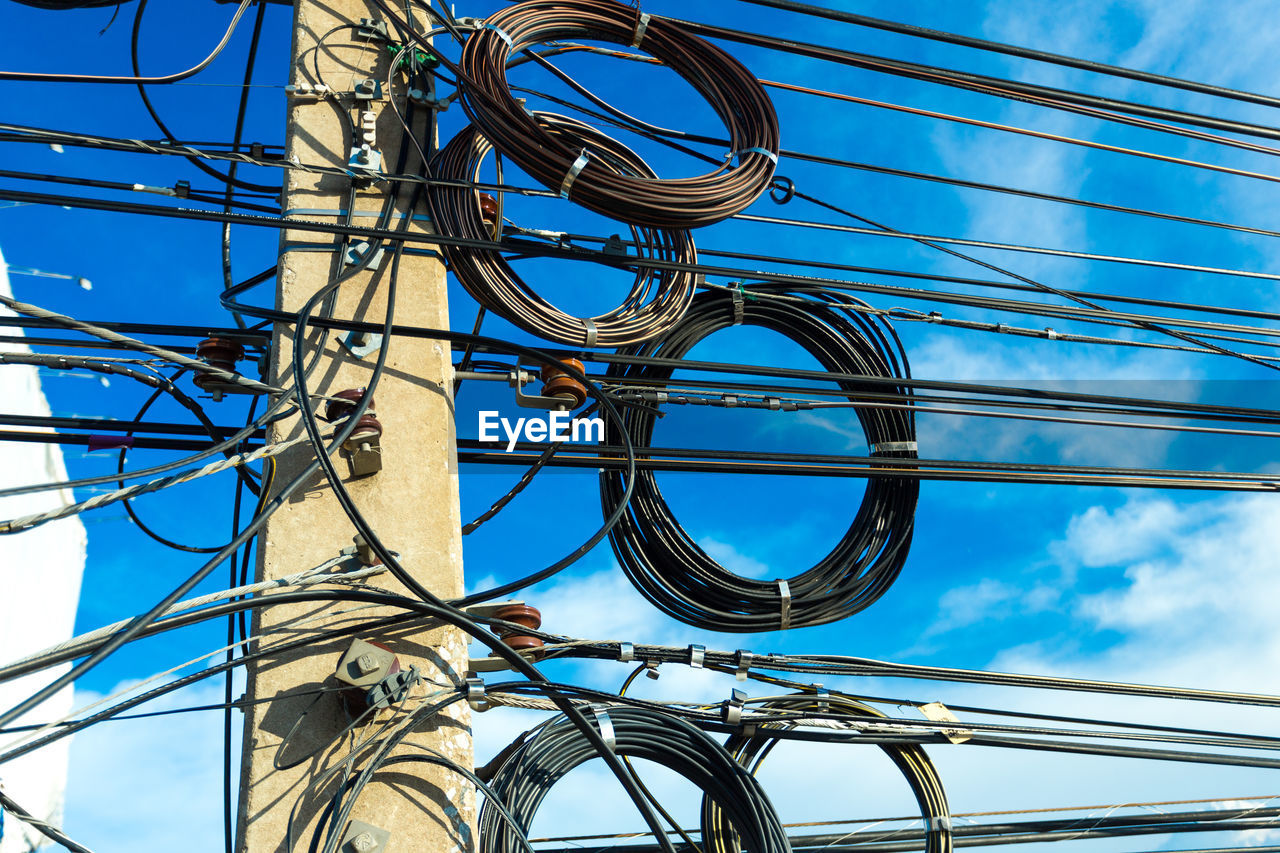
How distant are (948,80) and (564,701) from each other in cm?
408

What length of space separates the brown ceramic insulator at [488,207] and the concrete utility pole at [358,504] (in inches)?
18.7

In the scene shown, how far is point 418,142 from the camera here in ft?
14.8

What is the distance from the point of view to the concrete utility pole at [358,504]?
318 cm

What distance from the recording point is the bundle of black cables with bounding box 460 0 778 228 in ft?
13.6

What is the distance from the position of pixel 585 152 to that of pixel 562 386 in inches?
40.1

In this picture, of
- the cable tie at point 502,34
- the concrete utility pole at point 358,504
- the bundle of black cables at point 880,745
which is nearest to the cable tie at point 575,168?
the concrete utility pole at point 358,504

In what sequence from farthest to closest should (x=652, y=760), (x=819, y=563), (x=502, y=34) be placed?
(x=819, y=563)
(x=502, y=34)
(x=652, y=760)

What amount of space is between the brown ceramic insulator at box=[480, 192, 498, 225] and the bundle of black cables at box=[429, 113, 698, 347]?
0.03m

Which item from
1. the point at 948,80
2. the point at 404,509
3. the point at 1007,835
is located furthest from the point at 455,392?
the point at 1007,835

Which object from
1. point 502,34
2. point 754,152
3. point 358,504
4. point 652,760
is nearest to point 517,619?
point 358,504

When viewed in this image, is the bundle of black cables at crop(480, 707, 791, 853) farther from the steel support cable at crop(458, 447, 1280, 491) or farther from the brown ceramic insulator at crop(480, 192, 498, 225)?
the brown ceramic insulator at crop(480, 192, 498, 225)

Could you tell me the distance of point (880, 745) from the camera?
4.81m

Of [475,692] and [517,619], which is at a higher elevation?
[517,619]

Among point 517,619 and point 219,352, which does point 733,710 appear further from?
point 219,352
